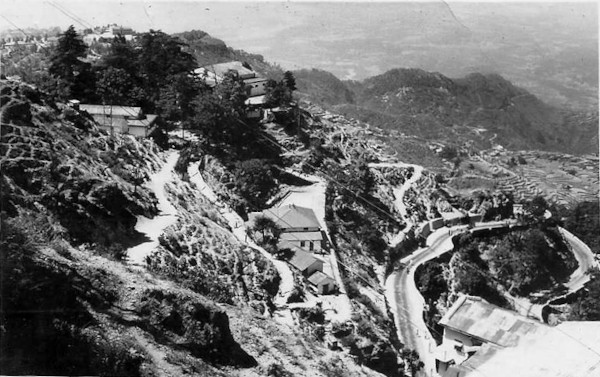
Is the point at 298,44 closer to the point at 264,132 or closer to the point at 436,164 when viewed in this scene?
the point at 436,164

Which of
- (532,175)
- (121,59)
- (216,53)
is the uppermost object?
(121,59)

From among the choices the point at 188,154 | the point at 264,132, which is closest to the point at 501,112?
the point at 264,132

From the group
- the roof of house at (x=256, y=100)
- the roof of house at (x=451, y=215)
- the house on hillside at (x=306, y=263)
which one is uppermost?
the roof of house at (x=256, y=100)

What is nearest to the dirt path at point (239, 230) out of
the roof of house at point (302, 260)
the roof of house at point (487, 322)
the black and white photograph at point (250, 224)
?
the black and white photograph at point (250, 224)

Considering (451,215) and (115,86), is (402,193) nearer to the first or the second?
(451,215)

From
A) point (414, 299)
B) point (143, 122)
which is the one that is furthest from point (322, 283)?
point (143, 122)

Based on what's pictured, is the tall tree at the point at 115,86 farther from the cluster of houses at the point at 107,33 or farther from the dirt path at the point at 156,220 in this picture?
the cluster of houses at the point at 107,33
